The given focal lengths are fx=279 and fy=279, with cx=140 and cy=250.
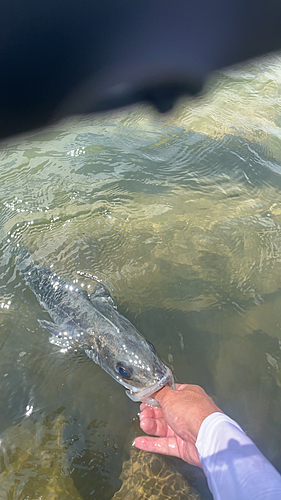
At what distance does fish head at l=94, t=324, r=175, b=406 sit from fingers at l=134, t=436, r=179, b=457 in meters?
0.28

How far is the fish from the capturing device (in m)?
2.55

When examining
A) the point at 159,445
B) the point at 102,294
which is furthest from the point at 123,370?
the point at 102,294

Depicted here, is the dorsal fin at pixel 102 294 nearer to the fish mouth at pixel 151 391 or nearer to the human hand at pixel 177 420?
the fish mouth at pixel 151 391

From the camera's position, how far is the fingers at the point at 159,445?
236 cm

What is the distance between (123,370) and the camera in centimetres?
266

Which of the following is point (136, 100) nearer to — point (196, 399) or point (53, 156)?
point (53, 156)

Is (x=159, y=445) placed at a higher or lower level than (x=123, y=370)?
lower

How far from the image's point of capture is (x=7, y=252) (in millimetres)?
4012

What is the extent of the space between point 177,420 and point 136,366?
0.60 metres

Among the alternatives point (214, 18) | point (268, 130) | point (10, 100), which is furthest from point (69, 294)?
point (214, 18)

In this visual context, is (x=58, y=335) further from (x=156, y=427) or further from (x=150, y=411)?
(x=156, y=427)

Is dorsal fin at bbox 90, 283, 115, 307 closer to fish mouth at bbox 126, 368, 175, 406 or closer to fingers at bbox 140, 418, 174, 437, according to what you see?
fish mouth at bbox 126, 368, 175, 406

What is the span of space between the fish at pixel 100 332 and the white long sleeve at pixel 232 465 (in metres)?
0.63

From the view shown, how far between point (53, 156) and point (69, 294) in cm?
323
